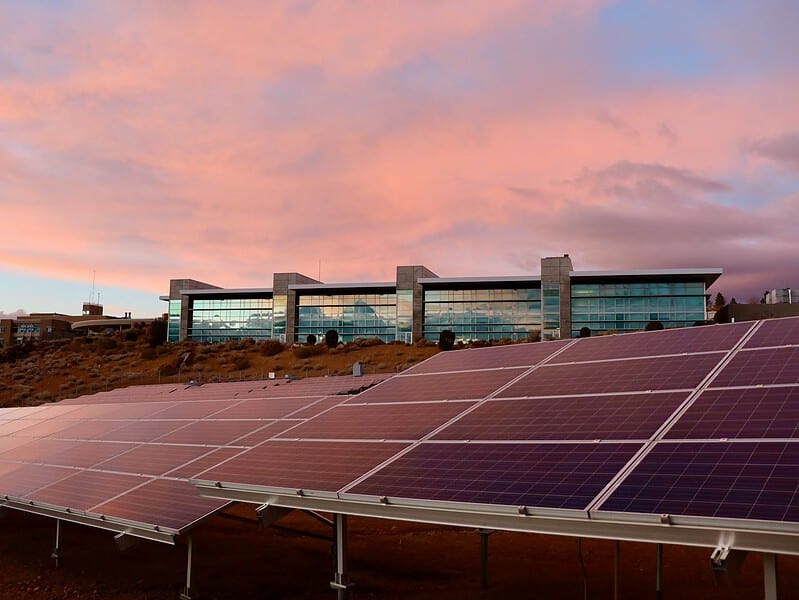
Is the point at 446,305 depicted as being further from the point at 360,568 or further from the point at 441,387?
the point at 441,387

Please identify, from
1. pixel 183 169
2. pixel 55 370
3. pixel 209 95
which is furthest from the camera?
pixel 55 370

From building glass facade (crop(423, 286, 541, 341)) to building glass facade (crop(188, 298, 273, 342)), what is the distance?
32461 millimetres

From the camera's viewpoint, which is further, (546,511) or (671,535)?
(546,511)

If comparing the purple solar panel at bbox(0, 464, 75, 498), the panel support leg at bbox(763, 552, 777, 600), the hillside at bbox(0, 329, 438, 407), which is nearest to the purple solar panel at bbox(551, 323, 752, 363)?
the panel support leg at bbox(763, 552, 777, 600)

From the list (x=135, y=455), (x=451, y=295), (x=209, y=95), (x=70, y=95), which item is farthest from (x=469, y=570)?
(x=451, y=295)

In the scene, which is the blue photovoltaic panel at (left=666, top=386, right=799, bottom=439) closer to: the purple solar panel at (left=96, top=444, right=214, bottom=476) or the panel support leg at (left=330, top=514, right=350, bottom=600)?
the panel support leg at (left=330, top=514, right=350, bottom=600)

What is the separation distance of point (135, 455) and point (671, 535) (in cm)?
2118

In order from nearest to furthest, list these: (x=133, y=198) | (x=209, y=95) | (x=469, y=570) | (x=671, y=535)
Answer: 1. (x=671, y=535)
2. (x=469, y=570)
3. (x=209, y=95)
4. (x=133, y=198)

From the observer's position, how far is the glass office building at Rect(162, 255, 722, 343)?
99312mm

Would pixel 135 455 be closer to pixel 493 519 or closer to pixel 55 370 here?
pixel 493 519

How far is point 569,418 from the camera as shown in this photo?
579 inches

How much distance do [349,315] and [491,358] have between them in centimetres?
9384

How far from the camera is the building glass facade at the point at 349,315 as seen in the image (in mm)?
112562

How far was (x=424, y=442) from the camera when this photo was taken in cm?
1580
